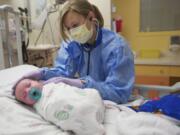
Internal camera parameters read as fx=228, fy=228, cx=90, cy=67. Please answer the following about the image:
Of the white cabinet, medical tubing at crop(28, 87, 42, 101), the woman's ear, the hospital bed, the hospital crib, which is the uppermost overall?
the white cabinet

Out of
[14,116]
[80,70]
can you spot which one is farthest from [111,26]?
[14,116]

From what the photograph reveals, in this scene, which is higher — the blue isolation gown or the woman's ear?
the woman's ear

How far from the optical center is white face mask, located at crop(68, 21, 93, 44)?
1286 millimetres

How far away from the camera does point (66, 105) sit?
32.5 inches

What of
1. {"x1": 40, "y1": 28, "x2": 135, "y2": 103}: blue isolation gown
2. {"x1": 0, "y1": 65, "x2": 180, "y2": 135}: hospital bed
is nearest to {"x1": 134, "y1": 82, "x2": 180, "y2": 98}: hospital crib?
{"x1": 40, "y1": 28, "x2": 135, "y2": 103}: blue isolation gown

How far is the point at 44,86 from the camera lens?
1.03m

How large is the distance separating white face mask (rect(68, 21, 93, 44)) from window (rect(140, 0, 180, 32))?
1877 millimetres

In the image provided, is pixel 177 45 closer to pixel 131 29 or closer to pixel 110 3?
pixel 131 29

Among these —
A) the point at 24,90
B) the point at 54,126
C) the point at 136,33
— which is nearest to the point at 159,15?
the point at 136,33

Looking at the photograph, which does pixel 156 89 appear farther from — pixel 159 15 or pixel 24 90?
pixel 159 15

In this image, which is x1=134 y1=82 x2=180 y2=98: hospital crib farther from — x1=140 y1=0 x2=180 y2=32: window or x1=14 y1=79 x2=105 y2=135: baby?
x1=140 y1=0 x2=180 y2=32: window

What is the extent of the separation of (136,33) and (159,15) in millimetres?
369

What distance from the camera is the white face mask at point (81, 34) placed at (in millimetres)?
1286

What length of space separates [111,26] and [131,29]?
312 millimetres
